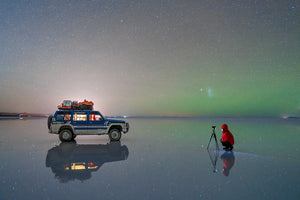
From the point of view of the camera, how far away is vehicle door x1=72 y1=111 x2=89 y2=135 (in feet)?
44.3

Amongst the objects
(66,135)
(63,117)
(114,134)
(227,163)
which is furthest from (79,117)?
(227,163)

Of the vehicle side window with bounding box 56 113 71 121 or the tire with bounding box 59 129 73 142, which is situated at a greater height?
the vehicle side window with bounding box 56 113 71 121

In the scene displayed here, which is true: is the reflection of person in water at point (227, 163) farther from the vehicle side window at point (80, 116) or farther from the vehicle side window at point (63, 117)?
the vehicle side window at point (63, 117)

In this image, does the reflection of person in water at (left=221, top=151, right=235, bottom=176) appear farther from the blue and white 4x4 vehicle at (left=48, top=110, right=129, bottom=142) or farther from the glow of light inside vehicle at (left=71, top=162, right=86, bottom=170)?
the blue and white 4x4 vehicle at (left=48, top=110, right=129, bottom=142)

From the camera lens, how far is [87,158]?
8.24 metres

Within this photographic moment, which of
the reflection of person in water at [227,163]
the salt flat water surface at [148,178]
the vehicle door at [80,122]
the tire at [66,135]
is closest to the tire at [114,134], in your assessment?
the vehicle door at [80,122]

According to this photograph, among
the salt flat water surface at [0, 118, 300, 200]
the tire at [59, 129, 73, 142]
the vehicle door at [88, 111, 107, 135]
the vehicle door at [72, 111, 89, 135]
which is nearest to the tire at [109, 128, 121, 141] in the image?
the vehicle door at [88, 111, 107, 135]

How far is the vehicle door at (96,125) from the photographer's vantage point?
13688mm

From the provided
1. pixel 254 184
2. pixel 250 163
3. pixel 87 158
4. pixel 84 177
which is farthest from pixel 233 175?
pixel 87 158

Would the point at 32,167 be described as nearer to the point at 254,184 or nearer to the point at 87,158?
the point at 87,158

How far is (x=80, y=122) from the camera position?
1355 cm

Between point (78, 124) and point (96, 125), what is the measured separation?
128 centimetres

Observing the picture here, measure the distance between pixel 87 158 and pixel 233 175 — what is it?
5.97m

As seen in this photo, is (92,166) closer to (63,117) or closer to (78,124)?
(78,124)
